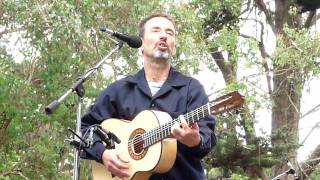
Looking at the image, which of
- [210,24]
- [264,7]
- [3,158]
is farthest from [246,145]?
[3,158]

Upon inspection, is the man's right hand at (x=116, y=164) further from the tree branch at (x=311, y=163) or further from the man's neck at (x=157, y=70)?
the tree branch at (x=311, y=163)

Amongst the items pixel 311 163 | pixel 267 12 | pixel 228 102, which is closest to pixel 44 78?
pixel 228 102

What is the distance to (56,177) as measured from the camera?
532 centimetres

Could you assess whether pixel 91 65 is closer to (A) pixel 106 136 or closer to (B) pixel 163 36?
(B) pixel 163 36

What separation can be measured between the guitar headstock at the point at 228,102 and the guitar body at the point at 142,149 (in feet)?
1.07

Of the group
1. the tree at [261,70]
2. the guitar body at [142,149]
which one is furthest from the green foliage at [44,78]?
the tree at [261,70]

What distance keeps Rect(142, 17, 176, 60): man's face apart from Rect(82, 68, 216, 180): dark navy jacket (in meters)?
0.12

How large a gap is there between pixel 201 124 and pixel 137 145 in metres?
0.38

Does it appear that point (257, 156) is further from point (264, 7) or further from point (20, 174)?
point (20, 174)

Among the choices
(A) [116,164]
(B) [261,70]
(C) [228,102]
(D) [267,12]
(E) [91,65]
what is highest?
(D) [267,12]

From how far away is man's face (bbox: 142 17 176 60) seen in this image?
2.77 m

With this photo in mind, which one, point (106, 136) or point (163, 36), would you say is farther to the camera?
point (163, 36)

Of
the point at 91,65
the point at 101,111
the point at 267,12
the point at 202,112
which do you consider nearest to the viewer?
the point at 202,112

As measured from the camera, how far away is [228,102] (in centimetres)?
228
